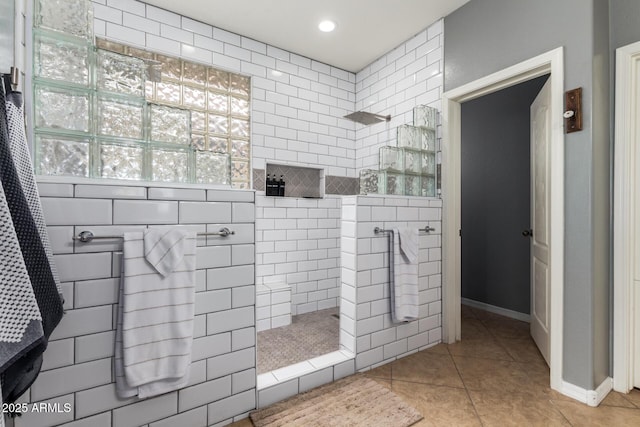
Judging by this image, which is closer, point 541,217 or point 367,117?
point 541,217

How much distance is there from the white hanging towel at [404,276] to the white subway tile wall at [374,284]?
0.05 metres

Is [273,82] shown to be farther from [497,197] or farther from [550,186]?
[497,197]

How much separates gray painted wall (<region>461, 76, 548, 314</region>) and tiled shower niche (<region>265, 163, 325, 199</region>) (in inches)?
67.3

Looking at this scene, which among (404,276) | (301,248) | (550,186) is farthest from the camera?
(301,248)

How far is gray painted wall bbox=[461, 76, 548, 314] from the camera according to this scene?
9.80ft

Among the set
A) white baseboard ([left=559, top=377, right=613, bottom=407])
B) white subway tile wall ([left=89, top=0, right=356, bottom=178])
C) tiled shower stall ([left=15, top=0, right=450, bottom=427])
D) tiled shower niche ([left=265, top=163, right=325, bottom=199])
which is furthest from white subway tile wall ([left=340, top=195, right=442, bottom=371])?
white subway tile wall ([left=89, top=0, right=356, bottom=178])

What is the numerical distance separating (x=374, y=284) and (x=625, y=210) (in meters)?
1.48

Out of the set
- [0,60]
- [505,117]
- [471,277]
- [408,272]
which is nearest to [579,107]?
[408,272]

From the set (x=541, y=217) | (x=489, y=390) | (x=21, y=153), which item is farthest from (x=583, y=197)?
(x=21, y=153)

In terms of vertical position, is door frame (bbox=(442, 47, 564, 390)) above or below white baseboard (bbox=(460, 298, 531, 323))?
above

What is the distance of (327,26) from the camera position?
261cm

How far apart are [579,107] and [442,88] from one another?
3.29 ft

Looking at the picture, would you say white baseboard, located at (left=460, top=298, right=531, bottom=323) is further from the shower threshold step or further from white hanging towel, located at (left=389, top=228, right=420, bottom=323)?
the shower threshold step

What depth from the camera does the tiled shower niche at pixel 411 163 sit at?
2268 mm
